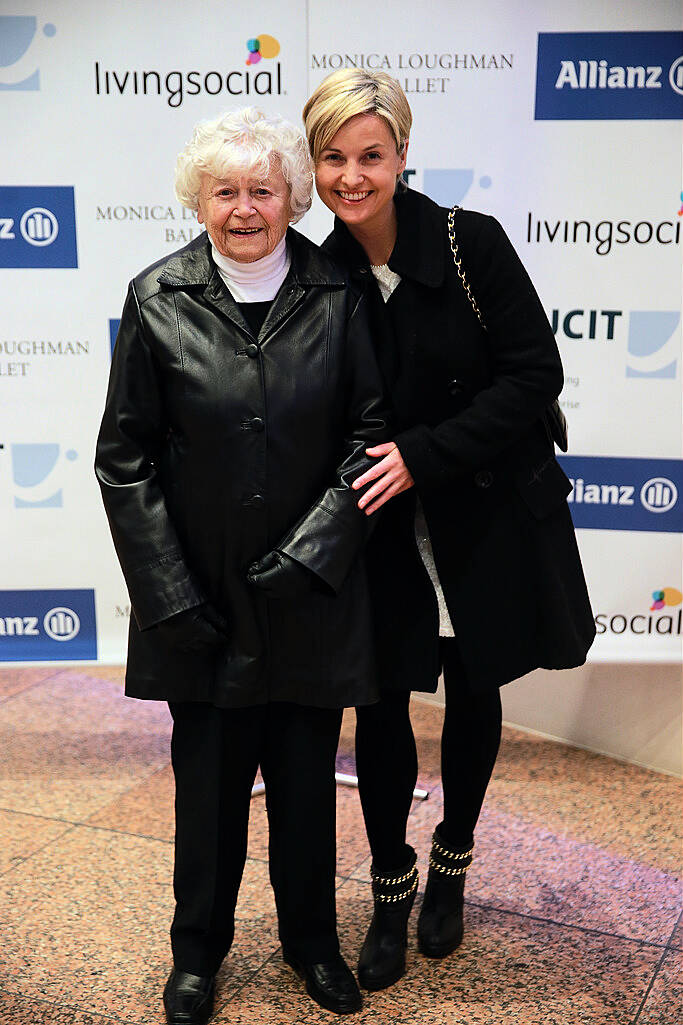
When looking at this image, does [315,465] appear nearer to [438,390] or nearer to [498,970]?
[438,390]

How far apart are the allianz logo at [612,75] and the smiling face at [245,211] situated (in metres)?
1.30

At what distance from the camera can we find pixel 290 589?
2070 mm

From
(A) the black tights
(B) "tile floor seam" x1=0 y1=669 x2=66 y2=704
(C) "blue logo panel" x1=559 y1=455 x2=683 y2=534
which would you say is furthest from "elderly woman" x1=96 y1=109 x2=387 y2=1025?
(B) "tile floor seam" x1=0 y1=669 x2=66 y2=704

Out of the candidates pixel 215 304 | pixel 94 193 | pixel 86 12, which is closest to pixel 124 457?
pixel 215 304

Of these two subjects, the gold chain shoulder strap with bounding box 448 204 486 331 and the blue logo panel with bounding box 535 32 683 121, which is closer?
the gold chain shoulder strap with bounding box 448 204 486 331

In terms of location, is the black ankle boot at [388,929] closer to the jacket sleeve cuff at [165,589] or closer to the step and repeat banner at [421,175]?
the jacket sleeve cuff at [165,589]

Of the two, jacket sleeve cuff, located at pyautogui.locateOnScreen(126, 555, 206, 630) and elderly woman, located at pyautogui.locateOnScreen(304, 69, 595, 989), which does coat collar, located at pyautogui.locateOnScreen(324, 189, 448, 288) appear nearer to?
elderly woman, located at pyautogui.locateOnScreen(304, 69, 595, 989)

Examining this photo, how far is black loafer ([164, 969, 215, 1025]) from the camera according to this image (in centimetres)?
229

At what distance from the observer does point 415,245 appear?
2150 millimetres

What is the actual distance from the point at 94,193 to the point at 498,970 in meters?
2.21

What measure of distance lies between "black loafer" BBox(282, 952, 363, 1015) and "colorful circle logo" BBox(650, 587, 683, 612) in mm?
1426

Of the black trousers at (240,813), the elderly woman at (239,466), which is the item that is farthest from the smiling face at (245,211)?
the black trousers at (240,813)

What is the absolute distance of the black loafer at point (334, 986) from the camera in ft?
7.65

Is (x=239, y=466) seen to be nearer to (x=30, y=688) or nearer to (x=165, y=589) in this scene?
(x=165, y=589)
